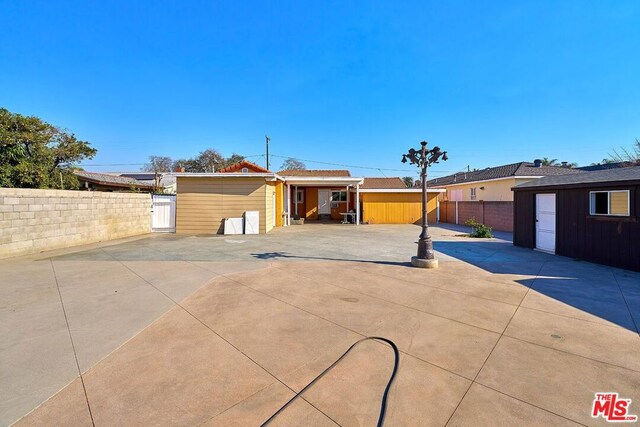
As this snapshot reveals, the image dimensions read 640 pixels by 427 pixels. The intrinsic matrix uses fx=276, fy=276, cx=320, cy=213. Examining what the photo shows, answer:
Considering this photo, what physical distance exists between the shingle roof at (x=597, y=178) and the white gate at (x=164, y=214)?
14.5 metres

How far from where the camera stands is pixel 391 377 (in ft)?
8.02

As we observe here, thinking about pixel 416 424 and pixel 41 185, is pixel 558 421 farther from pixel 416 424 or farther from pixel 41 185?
pixel 41 185

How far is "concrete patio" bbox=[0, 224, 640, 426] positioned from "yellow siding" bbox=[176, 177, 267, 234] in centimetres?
702

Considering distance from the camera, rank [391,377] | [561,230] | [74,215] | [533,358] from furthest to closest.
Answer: [74,215] → [561,230] → [533,358] → [391,377]

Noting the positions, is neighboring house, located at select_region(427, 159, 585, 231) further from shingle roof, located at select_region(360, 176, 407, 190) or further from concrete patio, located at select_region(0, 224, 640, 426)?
concrete patio, located at select_region(0, 224, 640, 426)

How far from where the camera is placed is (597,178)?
7301 millimetres

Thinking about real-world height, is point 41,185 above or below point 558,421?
above

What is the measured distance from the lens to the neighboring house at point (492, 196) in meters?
→ 14.7

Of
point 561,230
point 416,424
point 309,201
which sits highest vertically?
point 309,201

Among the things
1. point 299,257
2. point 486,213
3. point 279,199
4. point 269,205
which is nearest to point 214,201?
point 269,205

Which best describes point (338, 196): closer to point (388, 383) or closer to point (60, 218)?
point (60, 218)

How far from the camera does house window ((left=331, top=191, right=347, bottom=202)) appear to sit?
69.9 ft

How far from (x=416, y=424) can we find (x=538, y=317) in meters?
2.90

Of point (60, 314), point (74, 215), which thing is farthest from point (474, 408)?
point (74, 215)
